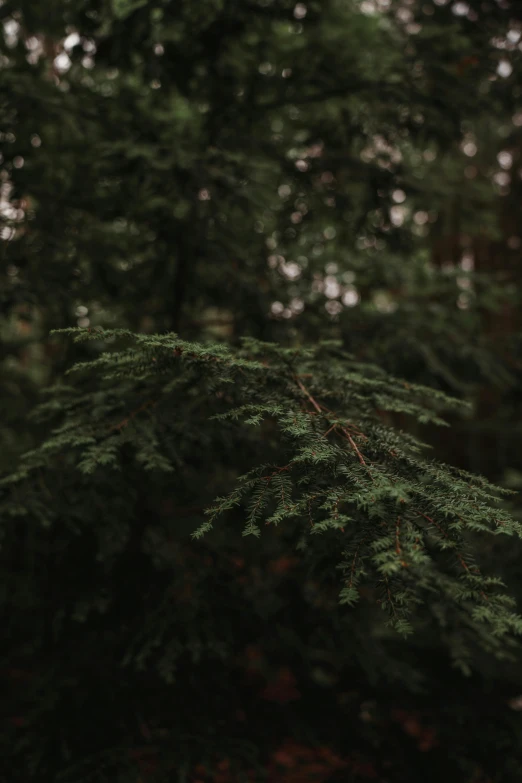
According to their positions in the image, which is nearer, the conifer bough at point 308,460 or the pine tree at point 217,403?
the conifer bough at point 308,460

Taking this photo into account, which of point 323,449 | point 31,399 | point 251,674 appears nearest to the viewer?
point 323,449

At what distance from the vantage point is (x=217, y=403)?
2.60 m

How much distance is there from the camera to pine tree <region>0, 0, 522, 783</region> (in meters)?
2.41

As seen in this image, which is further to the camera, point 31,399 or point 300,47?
point 300,47

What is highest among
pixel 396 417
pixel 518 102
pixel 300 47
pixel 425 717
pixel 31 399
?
pixel 300 47

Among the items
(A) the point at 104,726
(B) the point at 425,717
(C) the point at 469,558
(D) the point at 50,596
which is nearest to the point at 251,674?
(B) the point at 425,717

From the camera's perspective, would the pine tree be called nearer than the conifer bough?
No

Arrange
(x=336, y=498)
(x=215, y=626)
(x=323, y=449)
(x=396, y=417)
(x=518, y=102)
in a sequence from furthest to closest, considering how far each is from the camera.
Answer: (x=396, y=417) → (x=518, y=102) → (x=215, y=626) → (x=323, y=449) → (x=336, y=498)

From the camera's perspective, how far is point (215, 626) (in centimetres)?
284

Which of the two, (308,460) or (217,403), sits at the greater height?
(217,403)

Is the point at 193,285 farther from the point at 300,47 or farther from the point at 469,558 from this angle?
the point at 469,558

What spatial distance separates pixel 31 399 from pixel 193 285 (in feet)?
4.04

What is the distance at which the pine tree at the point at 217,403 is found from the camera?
2.41m

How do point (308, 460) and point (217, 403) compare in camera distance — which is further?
point (217, 403)
